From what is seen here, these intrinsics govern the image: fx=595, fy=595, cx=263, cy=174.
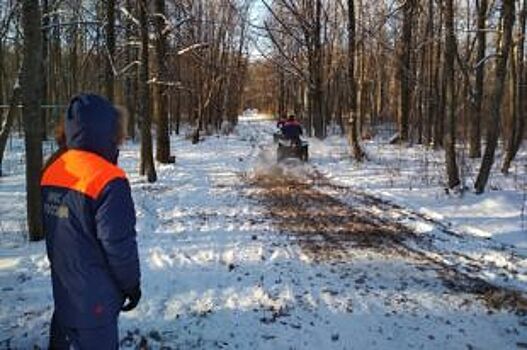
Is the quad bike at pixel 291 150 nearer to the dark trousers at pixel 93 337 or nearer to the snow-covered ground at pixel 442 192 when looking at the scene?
the snow-covered ground at pixel 442 192

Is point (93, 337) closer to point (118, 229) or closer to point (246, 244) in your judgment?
point (118, 229)

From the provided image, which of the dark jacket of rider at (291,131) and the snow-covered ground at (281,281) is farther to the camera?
the dark jacket of rider at (291,131)

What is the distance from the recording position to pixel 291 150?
24156 millimetres

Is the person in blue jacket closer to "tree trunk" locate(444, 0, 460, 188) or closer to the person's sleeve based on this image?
the person's sleeve

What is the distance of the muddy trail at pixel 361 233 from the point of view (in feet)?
26.1

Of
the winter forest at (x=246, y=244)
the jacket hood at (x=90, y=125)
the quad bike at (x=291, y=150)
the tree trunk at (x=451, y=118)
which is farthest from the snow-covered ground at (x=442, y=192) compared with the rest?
the jacket hood at (x=90, y=125)

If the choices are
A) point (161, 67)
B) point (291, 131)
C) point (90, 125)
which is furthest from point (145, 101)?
point (90, 125)

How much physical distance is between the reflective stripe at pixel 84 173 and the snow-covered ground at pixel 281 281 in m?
2.72

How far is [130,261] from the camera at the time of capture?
3.81 m

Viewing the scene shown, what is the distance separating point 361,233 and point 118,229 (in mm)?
7754

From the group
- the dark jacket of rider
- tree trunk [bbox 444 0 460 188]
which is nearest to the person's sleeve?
tree trunk [bbox 444 0 460 188]

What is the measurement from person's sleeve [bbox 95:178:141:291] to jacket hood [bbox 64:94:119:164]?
0.30 metres

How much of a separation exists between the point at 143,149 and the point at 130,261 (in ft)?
47.9

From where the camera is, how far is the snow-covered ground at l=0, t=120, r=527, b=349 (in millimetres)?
6355
